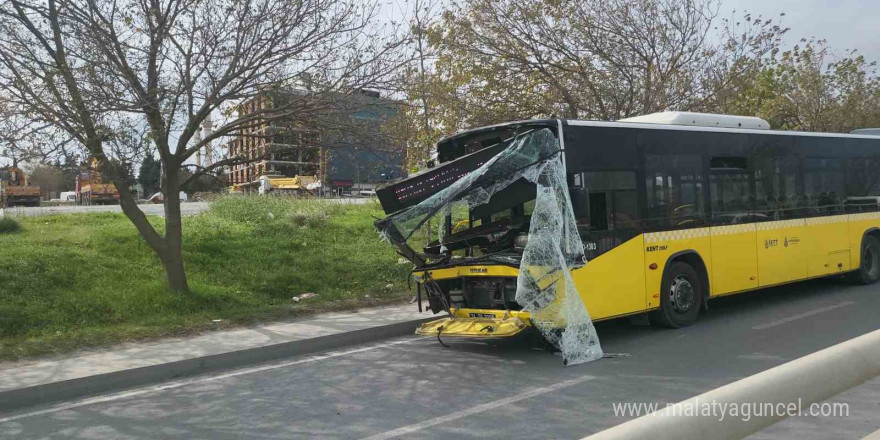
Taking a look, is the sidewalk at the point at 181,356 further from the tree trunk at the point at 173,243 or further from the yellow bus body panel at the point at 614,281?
the yellow bus body panel at the point at 614,281

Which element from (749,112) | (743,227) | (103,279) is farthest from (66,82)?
(749,112)

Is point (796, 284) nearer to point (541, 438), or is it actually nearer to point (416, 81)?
point (416, 81)

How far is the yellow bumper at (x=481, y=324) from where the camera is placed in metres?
7.99

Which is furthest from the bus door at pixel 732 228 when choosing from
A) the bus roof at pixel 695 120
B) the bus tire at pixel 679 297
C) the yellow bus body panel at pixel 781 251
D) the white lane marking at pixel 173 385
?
the white lane marking at pixel 173 385

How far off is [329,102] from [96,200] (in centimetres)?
3700

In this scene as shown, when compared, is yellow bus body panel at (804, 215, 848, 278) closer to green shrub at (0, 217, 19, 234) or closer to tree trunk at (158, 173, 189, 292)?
tree trunk at (158, 173, 189, 292)

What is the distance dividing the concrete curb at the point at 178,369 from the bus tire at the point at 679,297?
146 inches

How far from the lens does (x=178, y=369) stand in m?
8.23

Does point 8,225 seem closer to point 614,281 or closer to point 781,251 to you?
point 614,281

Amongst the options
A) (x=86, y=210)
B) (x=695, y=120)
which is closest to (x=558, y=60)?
(x=695, y=120)

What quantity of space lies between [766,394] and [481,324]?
4.48 metres

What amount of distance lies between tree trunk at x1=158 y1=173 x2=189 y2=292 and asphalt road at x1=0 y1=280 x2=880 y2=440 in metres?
3.76

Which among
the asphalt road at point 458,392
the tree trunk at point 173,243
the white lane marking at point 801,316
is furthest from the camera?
the tree trunk at point 173,243

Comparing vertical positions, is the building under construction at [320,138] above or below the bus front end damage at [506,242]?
above
